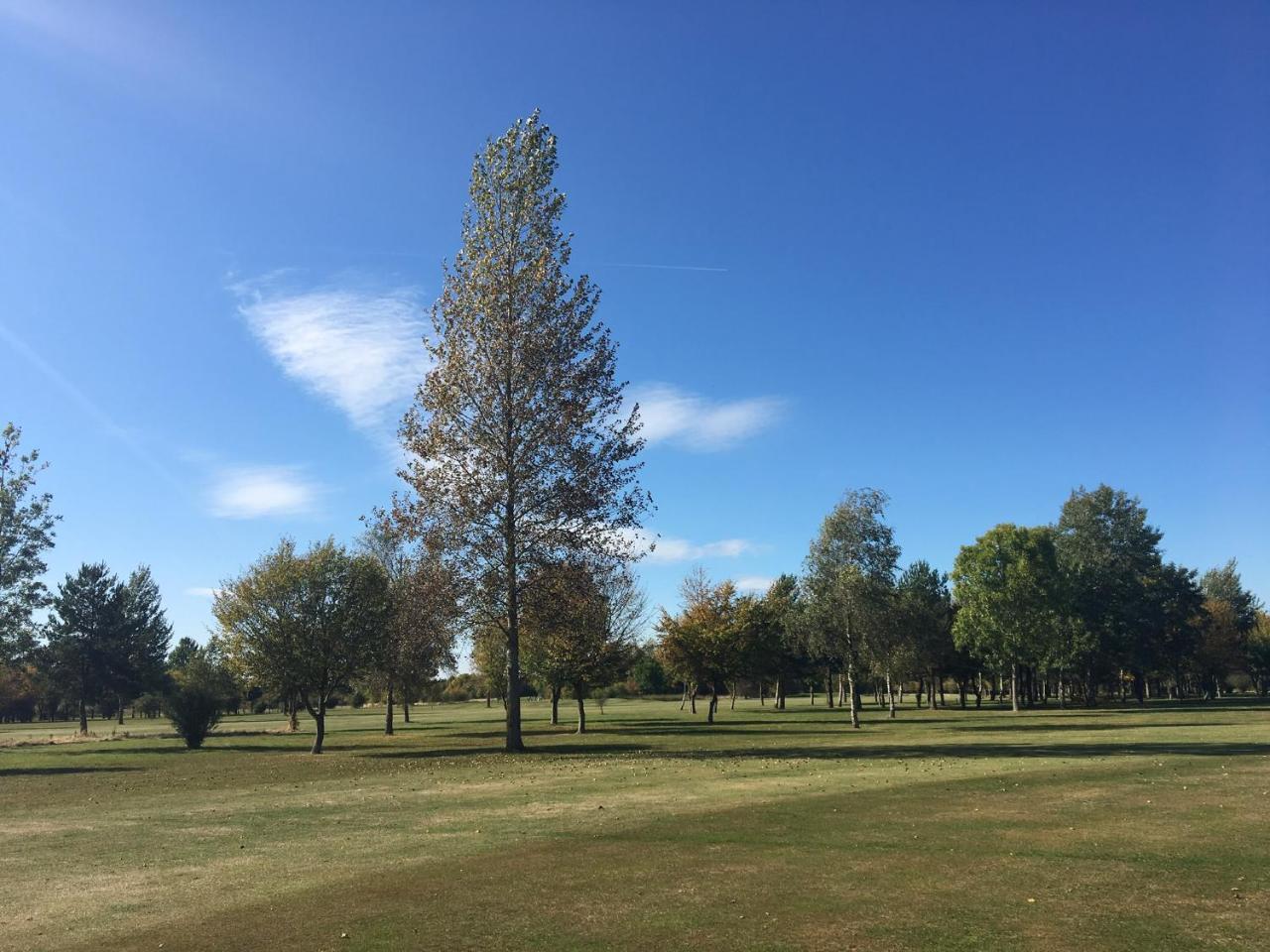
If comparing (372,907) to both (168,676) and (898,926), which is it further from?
(168,676)

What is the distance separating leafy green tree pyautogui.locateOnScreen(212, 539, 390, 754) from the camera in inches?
1665

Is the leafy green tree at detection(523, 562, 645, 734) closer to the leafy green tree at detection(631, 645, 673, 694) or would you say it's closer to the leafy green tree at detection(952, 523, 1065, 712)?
the leafy green tree at detection(952, 523, 1065, 712)

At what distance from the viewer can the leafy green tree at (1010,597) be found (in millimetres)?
74000

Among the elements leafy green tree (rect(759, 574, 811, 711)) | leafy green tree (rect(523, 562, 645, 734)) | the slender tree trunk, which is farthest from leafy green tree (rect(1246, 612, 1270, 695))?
the slender tree trunk

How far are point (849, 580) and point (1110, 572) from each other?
44.6 m

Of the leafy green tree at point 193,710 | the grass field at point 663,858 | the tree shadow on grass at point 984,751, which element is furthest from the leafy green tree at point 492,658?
the grass field at point 663,858

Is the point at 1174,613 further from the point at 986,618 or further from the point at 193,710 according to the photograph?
the point at 193,710

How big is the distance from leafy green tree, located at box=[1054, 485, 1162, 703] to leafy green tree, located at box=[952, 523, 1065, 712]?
5888 millimetres

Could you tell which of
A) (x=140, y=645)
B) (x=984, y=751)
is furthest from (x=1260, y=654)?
(x=140, y=645)

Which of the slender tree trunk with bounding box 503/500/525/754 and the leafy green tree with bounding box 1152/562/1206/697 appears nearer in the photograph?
the slender tree trunk with bounding box 503/500/525/754

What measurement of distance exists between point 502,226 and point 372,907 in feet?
112

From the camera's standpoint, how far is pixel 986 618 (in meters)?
75.4

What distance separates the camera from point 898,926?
30.2ft

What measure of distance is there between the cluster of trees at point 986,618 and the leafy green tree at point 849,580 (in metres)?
0.10
